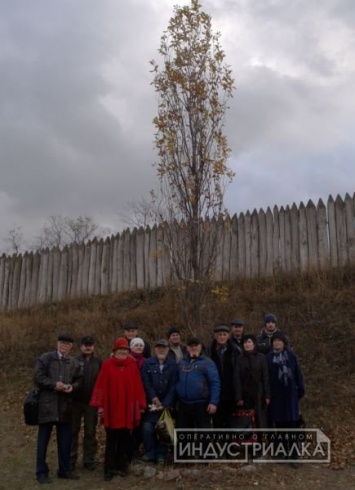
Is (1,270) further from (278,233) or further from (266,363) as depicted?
(266,363)

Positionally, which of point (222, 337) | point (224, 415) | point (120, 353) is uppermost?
point (222, 337)

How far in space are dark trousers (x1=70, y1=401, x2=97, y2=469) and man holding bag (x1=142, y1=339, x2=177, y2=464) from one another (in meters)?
0.64

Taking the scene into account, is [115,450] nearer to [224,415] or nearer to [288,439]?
[224,415]

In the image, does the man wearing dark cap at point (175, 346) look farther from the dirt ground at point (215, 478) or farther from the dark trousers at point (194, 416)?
the dirt ground at point (215, 478)

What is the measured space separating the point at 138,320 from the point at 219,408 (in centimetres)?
521

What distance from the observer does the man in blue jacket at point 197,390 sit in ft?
22.4

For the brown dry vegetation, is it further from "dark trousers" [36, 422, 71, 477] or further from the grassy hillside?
"dark trousers" [36, 422, 71, 477]

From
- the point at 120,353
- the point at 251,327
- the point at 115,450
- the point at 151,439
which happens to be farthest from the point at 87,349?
the point at 251,327

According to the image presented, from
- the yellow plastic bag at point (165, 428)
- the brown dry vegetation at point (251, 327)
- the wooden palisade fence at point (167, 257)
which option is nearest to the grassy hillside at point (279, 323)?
the brown dry vegetation at point (251, 327)

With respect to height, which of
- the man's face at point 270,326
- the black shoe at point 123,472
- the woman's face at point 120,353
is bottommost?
the black shoe at point 123,472

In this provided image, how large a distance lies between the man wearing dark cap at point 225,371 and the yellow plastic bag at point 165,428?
2.32 ft

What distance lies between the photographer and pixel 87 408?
23.5 ft

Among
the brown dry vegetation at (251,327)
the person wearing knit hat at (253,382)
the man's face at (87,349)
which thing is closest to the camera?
the person wearing knit hat at (253,382)

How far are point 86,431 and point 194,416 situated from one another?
1.38 m
